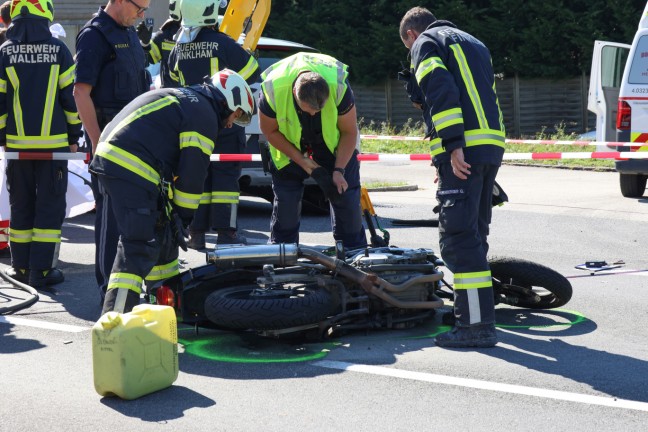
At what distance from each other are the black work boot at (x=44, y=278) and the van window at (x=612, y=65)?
28.4ft

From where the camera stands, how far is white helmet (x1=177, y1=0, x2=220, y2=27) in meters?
9.08

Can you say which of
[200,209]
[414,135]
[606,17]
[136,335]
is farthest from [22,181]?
[606,17]

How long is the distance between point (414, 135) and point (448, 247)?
644 inches

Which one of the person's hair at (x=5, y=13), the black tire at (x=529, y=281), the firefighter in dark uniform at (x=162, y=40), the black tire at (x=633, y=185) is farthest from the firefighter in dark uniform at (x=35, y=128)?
the black tire at (x=633, y=185)

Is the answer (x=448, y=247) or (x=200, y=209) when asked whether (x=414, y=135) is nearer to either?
(x=200, y=209)

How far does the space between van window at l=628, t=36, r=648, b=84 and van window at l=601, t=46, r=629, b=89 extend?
123 centimetres

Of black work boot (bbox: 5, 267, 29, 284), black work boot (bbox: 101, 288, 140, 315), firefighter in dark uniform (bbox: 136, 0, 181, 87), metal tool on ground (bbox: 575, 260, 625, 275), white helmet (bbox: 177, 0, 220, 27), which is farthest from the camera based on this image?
firefighter in dark uniform (bbox: 136, 0, 181, 87)

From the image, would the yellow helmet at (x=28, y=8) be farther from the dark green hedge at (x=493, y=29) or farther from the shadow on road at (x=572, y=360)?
the dark green hedge at (x=493, y=29)

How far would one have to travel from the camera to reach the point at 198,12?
29.8 ft

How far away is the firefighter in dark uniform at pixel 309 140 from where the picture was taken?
23.8 ft

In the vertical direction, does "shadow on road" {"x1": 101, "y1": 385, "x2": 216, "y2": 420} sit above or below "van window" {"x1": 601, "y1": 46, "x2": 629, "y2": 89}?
below

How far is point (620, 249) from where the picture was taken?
385 inches

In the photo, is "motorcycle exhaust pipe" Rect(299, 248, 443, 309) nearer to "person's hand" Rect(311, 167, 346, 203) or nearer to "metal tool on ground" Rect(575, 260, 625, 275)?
"person's hand" Rect(311, 167, 346, 203)

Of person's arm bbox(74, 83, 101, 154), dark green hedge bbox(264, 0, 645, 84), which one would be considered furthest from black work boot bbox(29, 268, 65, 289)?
dark green hedge bbox(264, 0, 645, 84)
